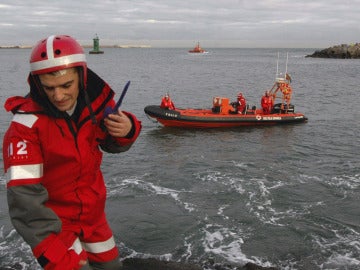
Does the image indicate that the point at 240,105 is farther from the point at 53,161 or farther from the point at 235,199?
the point at 53,161

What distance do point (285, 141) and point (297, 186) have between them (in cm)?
668

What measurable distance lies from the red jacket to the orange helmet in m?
0.16

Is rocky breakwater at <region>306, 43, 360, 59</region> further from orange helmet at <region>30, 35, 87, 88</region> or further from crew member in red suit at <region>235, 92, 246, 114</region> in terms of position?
orange helmet at <region>30, 35, 87, 88</region>

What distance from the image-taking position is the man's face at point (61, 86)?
8.11ft

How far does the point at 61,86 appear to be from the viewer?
253 cm

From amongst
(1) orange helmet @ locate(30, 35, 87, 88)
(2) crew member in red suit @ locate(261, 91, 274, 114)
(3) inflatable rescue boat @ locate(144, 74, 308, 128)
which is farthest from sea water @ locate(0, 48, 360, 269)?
(1) orange helmet @ locate(30, 35, 87, 88)

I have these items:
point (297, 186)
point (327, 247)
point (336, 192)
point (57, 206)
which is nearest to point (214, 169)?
point (297, 186)

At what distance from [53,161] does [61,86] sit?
1.62 ft

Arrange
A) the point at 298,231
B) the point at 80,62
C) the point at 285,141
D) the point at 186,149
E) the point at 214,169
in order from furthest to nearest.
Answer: the point at 285,141
the point at 186,149
the point at 214,169
the point at 298,231
the point at 80,62

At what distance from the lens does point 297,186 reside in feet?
39.2

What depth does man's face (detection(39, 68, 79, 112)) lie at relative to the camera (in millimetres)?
2471

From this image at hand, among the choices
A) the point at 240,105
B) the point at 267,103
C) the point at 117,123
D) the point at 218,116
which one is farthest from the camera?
the point at 267,103

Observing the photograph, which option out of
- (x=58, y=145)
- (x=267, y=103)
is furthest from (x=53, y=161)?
(x=267, y=103)

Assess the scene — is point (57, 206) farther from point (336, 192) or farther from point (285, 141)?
point (285, 141)
